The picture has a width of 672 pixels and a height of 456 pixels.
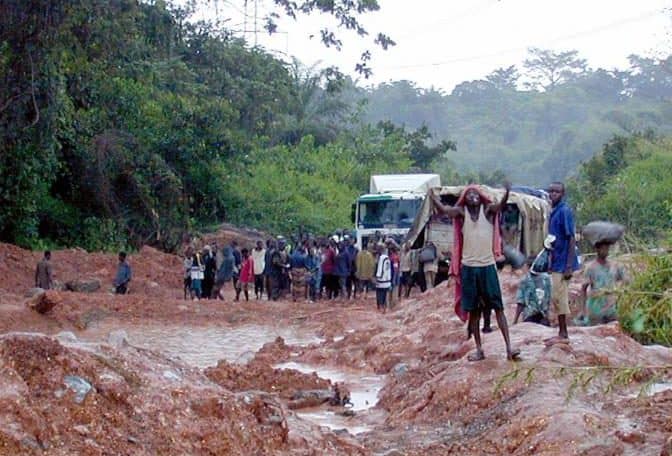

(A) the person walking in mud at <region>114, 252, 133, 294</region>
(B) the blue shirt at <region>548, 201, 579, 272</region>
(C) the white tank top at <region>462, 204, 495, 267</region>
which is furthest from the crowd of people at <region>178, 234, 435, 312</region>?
(C) the white tank top at <region>462, 204, 495, 267</region>

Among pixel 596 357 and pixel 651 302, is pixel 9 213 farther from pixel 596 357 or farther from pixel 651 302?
pixel 651 302

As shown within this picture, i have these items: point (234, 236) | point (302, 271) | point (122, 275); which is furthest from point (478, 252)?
point (234, 236)

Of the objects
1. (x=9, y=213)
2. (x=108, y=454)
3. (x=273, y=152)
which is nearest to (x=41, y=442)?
(x=108, y=454)

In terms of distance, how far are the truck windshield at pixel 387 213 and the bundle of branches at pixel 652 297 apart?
904 inches

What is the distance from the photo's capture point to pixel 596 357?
9.67 meters

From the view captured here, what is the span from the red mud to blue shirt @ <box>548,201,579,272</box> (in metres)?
0.72

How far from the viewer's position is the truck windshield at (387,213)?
1190 inches

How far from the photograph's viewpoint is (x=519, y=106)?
333 ft

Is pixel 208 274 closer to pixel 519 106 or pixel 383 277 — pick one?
pixel 383 277

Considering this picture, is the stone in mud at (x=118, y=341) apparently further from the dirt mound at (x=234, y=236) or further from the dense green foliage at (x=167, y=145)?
the dirt mound at (x=234, y=236)

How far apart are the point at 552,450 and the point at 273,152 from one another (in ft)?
136

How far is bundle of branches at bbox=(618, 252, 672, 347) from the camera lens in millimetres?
5898

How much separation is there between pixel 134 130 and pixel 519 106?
242 ft

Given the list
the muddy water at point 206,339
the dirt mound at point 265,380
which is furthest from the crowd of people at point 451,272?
the muddy water at point 206,339
